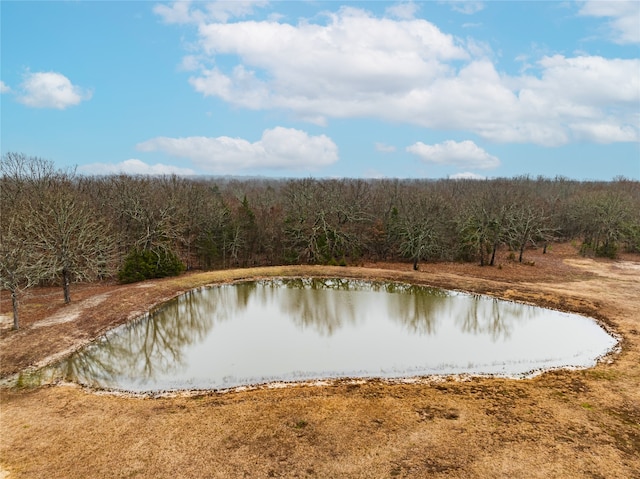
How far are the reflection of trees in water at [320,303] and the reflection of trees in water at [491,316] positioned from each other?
20.9 feet

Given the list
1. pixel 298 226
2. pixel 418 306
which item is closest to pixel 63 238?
pixel 298 226

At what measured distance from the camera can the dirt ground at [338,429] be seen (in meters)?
Answer: 9.97

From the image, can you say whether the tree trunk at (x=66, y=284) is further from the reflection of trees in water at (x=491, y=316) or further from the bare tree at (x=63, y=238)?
the reflection of trees in water at (x=491, y=316)

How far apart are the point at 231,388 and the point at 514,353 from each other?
1239cm

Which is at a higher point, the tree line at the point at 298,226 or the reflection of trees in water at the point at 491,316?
the tree line at the point at 298,226

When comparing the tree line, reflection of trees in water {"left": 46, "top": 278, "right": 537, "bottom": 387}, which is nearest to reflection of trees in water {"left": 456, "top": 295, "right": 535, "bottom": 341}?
reflection of trees in water {"left": 46, "top": 278, "right": 537, "bottom": 387}

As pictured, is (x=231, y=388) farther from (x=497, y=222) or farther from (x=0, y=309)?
(x=497, y=222)

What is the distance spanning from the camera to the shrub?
29.7m

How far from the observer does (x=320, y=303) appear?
25.2 m

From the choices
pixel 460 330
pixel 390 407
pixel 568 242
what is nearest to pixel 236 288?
pixel 460 330

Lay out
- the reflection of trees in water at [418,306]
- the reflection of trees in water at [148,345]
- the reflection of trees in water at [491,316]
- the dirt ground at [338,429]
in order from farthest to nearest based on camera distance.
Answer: the reflection of trees in water at [418,306], the reflection of trees in water at [491,316], the reflection of trees in water at [148,345], the dirt ground at [338,429]

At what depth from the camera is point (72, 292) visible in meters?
27.0

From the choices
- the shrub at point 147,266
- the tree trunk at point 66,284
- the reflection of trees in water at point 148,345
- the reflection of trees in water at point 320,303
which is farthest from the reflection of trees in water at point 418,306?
the tree trunk at point 66,284

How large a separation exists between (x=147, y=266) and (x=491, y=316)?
81.0 ft
